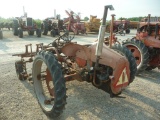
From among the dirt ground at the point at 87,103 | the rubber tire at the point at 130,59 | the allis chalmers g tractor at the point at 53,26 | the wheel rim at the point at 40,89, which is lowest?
the dirt ground at the point at 87,103

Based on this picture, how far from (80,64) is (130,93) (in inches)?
57.2

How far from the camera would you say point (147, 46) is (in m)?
5.67

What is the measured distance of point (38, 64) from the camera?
11.5 feet

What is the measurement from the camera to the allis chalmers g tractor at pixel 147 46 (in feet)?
17.7

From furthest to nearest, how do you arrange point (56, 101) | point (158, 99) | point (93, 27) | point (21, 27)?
1. point (93, 27)
2. point (21, 27)
3. point (158, 99)
4. point (56, 101)

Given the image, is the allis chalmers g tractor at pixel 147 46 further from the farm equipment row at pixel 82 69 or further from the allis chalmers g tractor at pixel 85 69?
the allis chalmers g tractor at pixel 85 69

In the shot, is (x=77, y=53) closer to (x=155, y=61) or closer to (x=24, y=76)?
(x=24, y=76)

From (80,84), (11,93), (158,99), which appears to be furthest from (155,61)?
(11,93)

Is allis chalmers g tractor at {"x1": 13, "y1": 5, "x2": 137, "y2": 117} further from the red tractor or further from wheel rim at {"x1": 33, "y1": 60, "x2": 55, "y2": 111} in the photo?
the red tractor

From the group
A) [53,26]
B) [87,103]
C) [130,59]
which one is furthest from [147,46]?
[53,26]

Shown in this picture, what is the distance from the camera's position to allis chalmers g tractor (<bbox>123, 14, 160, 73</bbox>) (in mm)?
5395

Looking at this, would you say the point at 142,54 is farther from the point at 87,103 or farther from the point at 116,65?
the point at 116,65

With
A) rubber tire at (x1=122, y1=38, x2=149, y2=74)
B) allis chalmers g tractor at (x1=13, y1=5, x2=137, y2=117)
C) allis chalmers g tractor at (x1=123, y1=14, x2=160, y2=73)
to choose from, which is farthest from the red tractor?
allis chalmers g tractor at (x1=13, y1=5, x2=137, y2=117)

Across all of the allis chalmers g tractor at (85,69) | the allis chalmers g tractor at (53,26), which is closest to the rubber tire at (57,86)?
the allis chalmers g tractor at (85,69)
